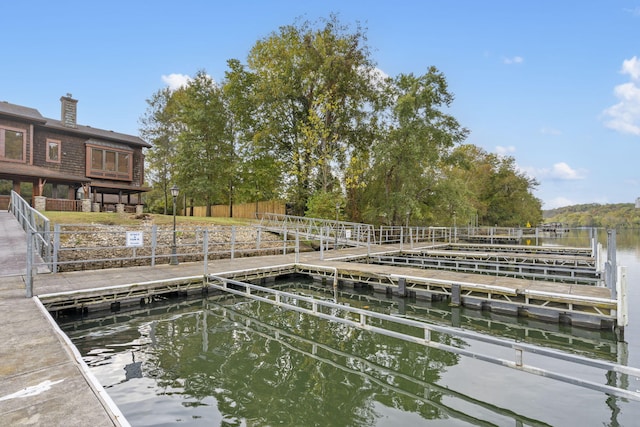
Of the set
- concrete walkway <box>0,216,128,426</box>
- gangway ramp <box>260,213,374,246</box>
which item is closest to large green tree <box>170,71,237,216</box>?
gangway ramp <box>260,213,374,246</box>

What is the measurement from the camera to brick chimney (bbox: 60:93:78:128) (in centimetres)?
2672

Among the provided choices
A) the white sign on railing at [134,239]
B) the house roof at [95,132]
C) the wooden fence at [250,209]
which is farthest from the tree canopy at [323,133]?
the white sign on railing at [134,239]

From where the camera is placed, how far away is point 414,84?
25.5 metres

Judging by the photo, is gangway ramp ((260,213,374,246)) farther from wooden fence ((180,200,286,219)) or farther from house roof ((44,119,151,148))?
house roof ((44,119,151,148))

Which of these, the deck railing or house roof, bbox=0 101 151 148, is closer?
the deck railing

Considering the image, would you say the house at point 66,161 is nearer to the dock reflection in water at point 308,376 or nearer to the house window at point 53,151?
the house window at point 53,151

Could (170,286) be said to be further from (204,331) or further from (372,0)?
(372,0)

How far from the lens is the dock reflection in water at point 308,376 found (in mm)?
4336

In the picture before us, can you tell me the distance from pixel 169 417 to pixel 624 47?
3013 centimetres

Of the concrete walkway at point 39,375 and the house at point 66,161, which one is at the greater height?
the house at point 66,161

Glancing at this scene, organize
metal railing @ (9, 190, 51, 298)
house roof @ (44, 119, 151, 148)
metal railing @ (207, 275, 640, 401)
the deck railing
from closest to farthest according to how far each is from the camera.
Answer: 1. metal railing @ (207, 275, 640, 401)
2. metal railing @ (9, 190, 51, 298)
3. the deck railing
4. house roof @ (44, 119, 151, 148)

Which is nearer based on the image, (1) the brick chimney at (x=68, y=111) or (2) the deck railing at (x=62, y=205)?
(2) the deck railing at (x=62, y=205)

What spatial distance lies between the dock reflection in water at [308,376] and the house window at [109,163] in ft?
75.2

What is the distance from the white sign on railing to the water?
2.77 m
